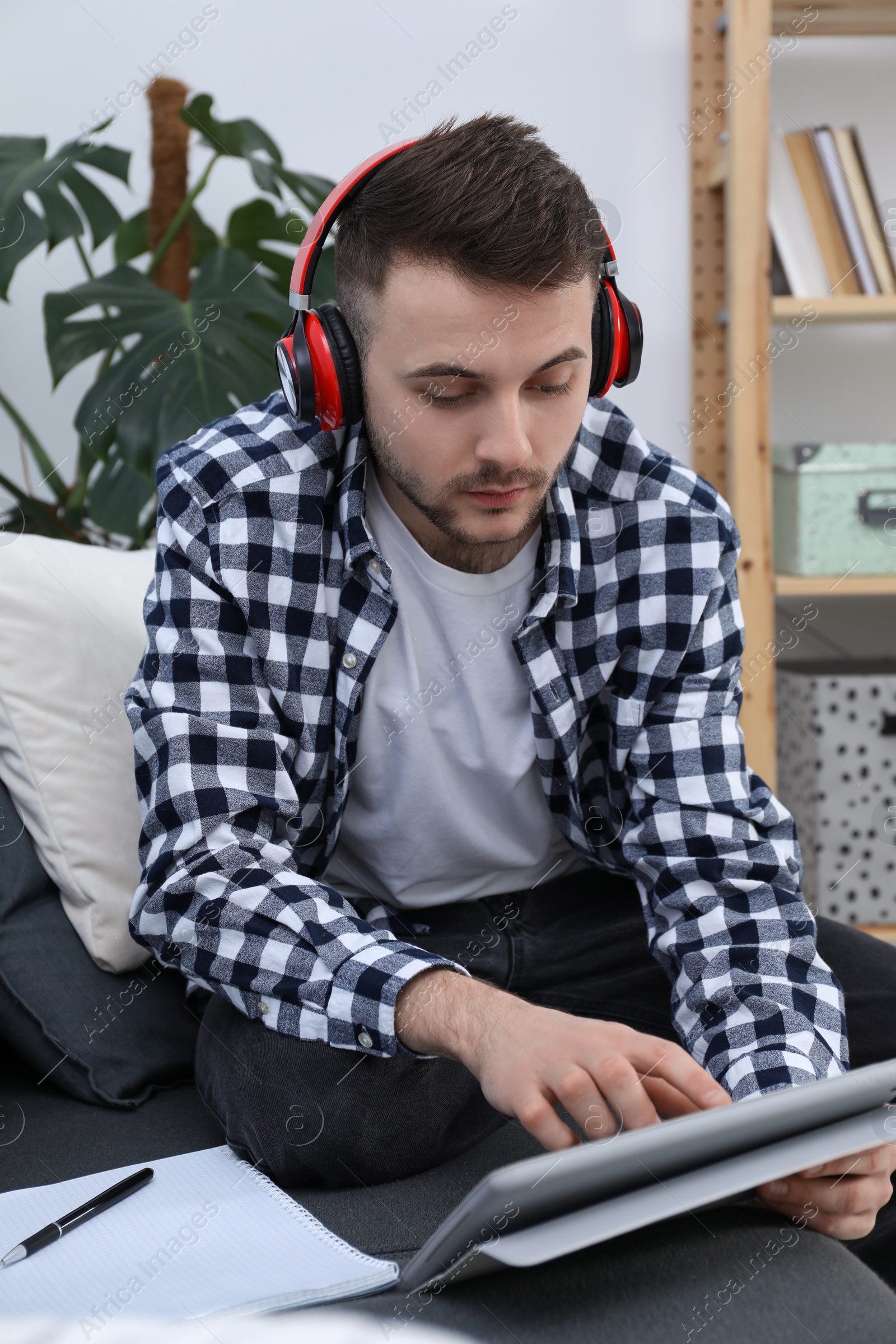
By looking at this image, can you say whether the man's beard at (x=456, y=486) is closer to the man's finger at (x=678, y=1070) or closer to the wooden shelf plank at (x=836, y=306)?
the man's finger at (x=678, y=1070)

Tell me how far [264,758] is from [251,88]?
Result: 135cm

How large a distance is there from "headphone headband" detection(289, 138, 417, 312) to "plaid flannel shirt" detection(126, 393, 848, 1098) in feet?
0.41

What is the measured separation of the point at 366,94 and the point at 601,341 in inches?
43.8

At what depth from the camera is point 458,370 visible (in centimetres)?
82

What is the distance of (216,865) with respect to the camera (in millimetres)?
770

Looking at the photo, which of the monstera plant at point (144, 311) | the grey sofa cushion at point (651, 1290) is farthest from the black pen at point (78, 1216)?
the monstera plant at point (144, 311)

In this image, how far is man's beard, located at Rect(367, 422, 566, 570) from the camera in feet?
2.79

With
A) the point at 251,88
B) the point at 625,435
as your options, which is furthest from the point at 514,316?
the point at 251,88

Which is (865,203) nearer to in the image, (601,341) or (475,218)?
(601,341)

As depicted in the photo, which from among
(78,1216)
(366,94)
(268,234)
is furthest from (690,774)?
(366,94)

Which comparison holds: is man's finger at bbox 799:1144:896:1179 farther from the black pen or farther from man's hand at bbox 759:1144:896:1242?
the black pen

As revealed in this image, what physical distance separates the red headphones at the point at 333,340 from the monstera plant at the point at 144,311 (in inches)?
21.6

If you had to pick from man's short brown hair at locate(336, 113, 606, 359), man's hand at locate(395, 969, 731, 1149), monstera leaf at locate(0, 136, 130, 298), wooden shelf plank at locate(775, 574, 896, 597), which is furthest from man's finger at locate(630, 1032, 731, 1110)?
monstera leaf at locate(0, 136, 130, 298)

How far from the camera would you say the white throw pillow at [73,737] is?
2.94 ft
